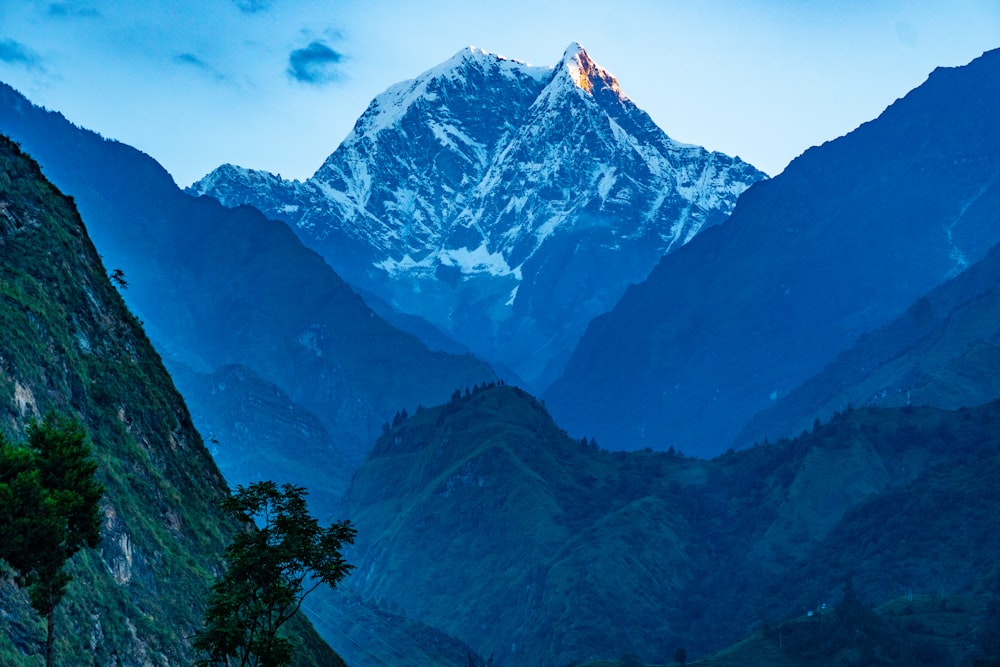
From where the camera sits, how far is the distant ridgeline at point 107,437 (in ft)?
323

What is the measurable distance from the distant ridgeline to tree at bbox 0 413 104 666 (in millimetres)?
17035

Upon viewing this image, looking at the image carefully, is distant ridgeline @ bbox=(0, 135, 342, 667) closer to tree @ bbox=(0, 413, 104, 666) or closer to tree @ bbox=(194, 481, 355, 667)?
tree @ bbox=(0, 413, 104, 666)

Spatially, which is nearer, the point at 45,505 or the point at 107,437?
the point at 45,505

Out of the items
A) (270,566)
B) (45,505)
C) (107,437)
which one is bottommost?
(45,505)

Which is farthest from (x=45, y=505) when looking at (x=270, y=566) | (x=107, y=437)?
(x=107, y=437)

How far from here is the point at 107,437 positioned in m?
119

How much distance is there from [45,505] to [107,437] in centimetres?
5606

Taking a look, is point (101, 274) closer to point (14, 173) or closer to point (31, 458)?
point (14, 173)

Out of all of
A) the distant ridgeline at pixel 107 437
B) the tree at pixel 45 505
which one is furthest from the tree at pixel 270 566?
the distant ridgeline at pixel 107 437

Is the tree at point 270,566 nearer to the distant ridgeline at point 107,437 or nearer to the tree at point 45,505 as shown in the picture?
the tree at point 45,505

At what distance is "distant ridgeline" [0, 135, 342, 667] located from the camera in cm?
9850

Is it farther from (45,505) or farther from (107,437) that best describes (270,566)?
(107,437)

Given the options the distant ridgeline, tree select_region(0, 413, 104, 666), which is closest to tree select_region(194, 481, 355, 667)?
tree select_region(0, 413, 104, 666)

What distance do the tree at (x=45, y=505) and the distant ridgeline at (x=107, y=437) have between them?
17035 millimetres
